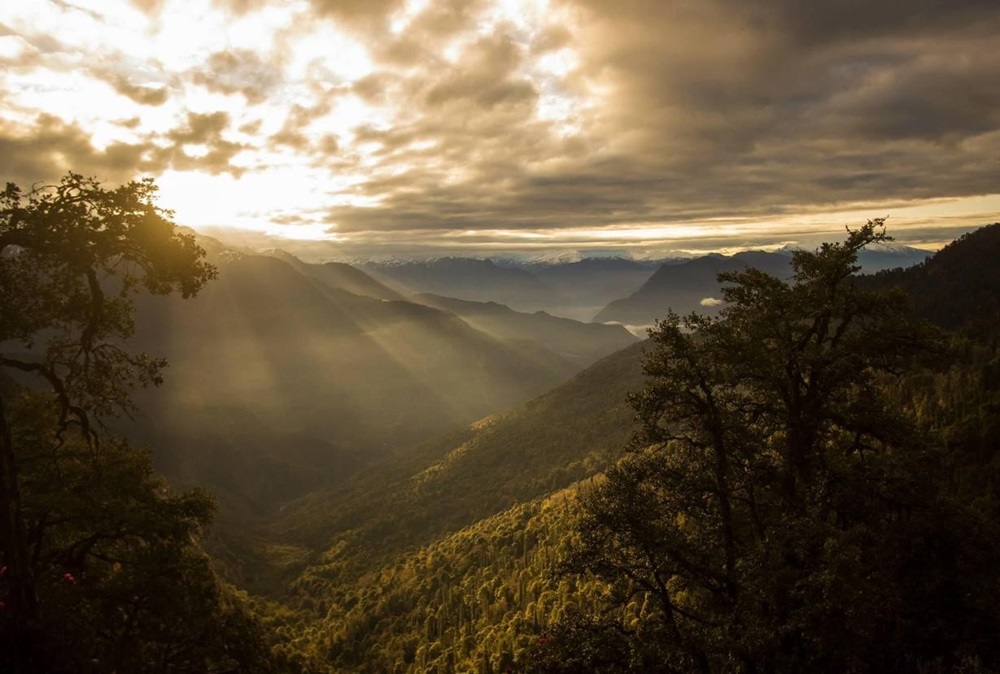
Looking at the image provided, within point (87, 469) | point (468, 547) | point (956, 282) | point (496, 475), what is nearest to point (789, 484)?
point (87, 469)

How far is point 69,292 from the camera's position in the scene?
13273 mm

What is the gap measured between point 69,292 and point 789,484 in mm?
21892

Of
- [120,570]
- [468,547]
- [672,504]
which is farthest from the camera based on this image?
[468,547]

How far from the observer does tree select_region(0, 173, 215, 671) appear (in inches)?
482

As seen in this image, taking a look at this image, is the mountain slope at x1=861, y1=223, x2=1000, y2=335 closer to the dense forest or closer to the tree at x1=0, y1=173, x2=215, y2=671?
the dense forest

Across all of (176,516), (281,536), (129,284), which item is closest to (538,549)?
(176,516)

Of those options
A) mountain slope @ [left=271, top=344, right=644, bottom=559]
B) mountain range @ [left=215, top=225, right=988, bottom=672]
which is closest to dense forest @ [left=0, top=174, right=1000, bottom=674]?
mountain range @ [left=215, top=225, right=988, bottom=672]

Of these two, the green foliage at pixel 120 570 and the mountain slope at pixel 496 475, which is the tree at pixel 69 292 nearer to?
the green foliage at pixel 120 570

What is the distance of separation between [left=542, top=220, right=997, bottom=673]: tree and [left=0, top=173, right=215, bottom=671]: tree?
46.9ft

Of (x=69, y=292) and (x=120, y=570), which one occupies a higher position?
(x=69, y=292)

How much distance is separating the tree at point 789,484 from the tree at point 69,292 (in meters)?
14.3

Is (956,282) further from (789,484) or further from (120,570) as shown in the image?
(120,570)

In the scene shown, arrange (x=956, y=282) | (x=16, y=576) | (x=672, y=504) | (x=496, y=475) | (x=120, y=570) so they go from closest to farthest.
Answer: (x=16, y=576)
(x=120, y=570)
(x=672, y=504)
(x=956, y=282)
(x=496, y=475)

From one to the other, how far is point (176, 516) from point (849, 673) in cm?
2018
